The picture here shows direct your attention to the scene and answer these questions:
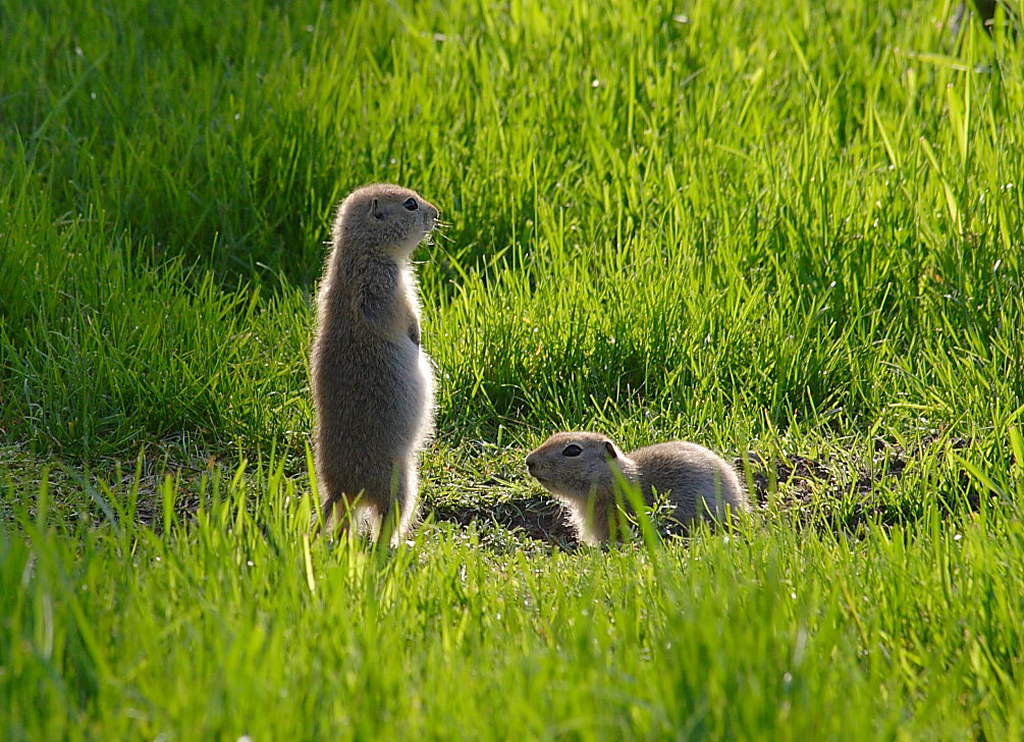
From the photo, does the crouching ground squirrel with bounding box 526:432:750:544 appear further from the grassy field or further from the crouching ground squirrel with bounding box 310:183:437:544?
the crouching ground squirrel with bounding box 310:183:437:544

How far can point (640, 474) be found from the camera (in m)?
4.85

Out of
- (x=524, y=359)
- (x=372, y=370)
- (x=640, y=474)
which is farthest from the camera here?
(x=524, y=359)

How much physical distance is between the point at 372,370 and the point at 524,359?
92 centimetres

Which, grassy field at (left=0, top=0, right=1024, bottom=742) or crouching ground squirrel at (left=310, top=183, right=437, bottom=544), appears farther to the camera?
crouching ground squirrel at (left=310, top=183, right=437, bottom=544)

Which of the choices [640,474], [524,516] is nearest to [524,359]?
[524,516]

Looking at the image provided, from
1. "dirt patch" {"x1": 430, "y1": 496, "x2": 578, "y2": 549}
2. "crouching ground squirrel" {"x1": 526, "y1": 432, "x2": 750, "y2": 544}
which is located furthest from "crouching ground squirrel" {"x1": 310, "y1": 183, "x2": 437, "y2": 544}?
"crouching ground squirrel" {"x1": 526, "y1": 432, "x2": 750, "y2": 544}

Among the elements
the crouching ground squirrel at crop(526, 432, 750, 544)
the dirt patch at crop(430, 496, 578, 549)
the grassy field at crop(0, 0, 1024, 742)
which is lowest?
the dirt patch at crop(430, 496, 578, 549)

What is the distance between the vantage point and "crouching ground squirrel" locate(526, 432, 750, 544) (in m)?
4.71

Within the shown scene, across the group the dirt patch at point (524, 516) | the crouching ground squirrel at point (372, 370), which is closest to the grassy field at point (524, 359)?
the dirt patch at point (524, 516)

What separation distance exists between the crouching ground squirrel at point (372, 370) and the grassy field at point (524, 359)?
9.7 inches

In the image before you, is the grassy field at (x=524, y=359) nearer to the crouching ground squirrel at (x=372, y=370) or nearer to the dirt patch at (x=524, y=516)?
the dirt patch at (x=524, y=516)

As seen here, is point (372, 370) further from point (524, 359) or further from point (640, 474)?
point (640, 474)

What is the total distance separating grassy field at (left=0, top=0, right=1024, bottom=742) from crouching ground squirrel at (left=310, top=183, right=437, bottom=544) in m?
0.25

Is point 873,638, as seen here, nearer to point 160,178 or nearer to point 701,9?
point 160,178
